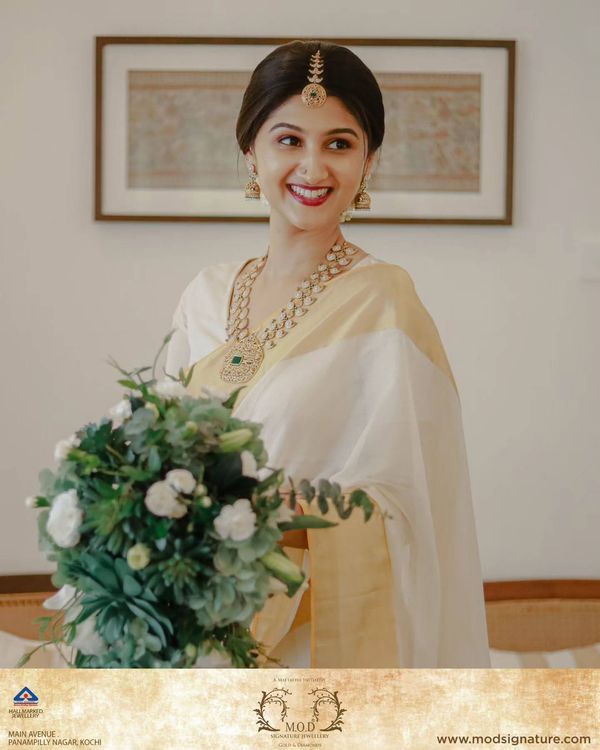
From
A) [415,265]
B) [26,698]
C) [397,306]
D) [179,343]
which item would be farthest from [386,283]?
[26,698]

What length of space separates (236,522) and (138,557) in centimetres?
10

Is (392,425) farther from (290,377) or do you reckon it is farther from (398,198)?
(398,198)

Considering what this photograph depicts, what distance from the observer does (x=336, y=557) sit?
1210 millimetres

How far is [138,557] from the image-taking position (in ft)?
2.96

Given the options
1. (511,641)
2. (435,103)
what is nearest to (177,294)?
(435,103)

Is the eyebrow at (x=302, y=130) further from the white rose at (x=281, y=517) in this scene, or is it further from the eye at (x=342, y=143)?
the white rose at (x=281, y=517)

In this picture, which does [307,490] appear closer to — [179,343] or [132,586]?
[132,586]

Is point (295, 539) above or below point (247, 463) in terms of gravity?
below

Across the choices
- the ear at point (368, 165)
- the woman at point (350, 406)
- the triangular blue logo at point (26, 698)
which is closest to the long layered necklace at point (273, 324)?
the woman at point (350, 406)

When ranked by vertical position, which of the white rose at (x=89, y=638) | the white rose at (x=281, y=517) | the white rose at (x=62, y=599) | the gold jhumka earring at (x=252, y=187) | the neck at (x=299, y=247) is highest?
the gold jhumka earring at (x=252, y=187)

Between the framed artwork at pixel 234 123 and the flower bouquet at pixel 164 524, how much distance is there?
1.81 ft

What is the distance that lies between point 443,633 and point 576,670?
199 millimetres

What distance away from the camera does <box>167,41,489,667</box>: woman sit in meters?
1.24

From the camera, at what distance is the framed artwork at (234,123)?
141cm
